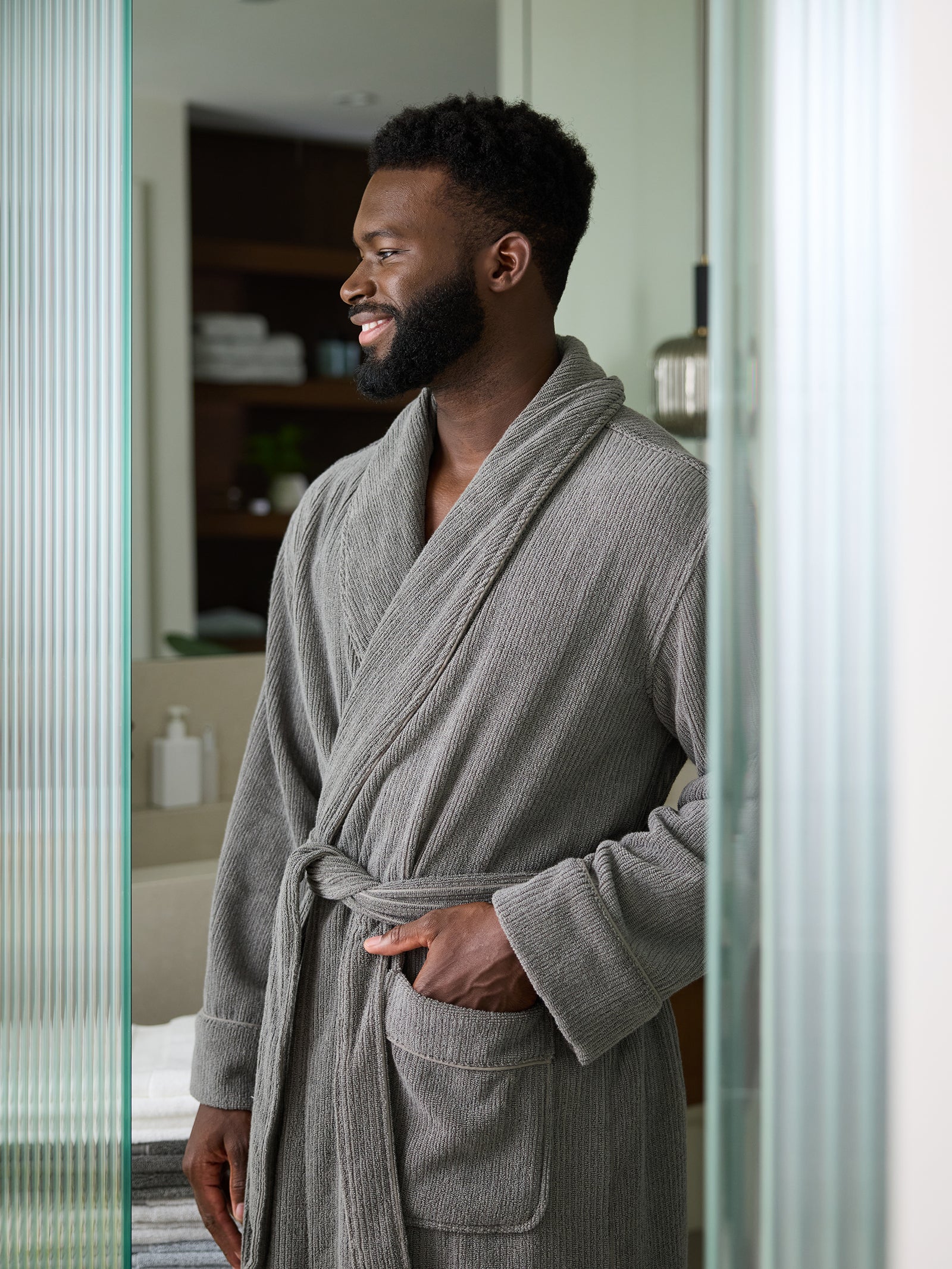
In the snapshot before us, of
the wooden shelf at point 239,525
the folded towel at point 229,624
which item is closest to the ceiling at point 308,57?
the wooden shelf at point 239,525

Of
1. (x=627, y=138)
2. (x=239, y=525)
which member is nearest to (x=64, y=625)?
(x=627, y=138)

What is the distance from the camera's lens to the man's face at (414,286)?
0.89 metres

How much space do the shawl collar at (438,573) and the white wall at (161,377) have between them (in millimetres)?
1845

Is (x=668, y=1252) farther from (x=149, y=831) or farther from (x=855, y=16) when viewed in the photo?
(x=149, y=831)

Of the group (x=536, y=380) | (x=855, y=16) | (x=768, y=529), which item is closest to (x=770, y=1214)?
(x=768, y=529)

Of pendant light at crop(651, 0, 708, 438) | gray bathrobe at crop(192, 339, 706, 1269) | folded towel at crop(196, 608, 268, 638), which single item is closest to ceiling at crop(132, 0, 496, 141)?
pendant light at crop(651, 0, 708, 438)

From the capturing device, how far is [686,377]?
2002 millimetres

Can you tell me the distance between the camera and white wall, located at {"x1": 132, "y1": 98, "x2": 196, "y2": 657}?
268 cm

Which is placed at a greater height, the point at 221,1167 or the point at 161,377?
the point at 161,377

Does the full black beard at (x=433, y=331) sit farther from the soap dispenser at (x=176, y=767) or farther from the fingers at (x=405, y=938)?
the soap dispenser at (x=176, y=767)

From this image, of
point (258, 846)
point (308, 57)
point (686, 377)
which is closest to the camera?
point (258, 846)

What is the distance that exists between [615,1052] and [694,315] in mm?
1557

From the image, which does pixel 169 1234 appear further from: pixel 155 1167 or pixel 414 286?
pixel 414 286

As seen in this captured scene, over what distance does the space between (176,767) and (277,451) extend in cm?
113
